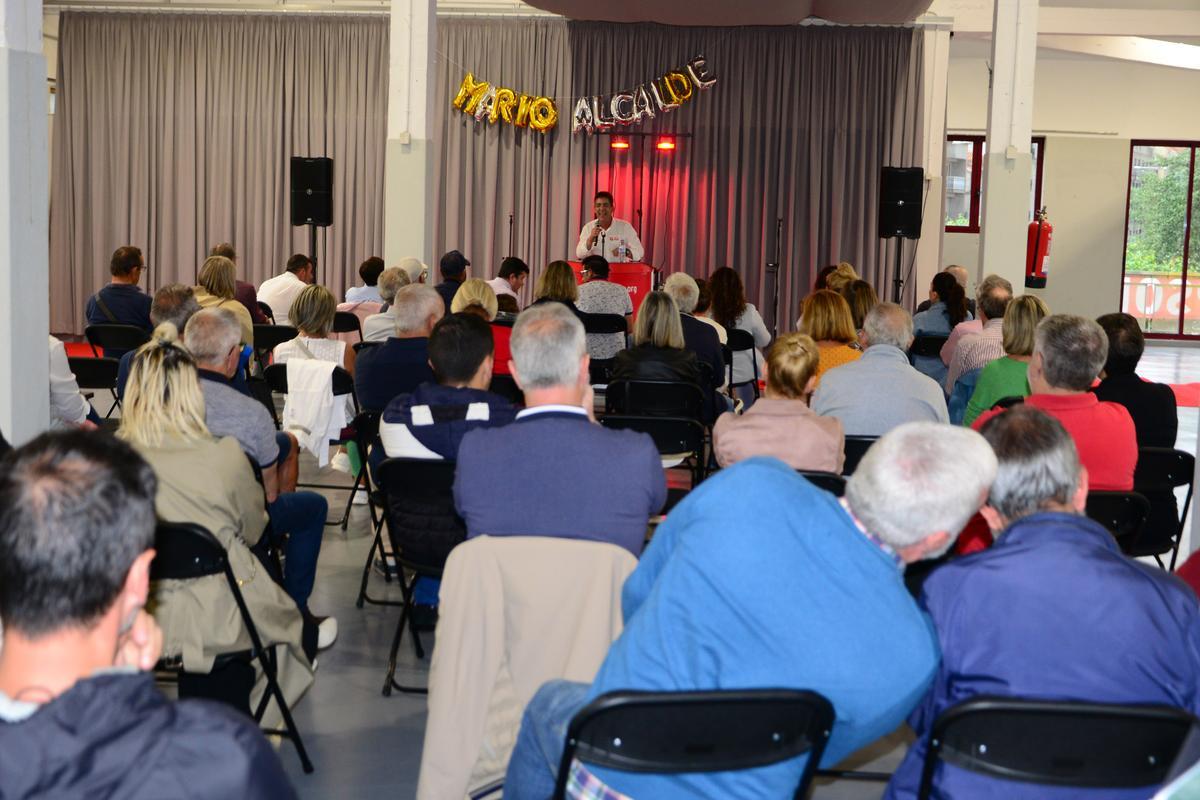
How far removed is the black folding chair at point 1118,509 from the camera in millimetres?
3781

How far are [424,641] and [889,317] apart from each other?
7.48 ft

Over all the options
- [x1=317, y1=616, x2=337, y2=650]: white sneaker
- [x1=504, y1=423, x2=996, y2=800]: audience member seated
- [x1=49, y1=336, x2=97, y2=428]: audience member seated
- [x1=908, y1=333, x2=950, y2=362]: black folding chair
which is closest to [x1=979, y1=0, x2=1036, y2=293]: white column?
[x1=908, y1=333, x2=950, y2=362]: black folding chair

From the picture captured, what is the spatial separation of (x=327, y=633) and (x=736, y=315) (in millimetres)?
4227

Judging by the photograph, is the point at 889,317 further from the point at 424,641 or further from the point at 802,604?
the point at 802,604

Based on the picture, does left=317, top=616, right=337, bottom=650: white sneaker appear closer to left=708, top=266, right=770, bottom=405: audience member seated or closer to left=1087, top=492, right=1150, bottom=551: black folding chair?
left=1087, top=492, right=1150, bottom=551: black folding chair

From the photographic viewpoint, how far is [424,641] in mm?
4637

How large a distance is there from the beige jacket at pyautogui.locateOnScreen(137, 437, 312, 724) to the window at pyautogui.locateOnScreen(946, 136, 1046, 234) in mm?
14442

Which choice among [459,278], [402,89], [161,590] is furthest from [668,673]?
[402,89]

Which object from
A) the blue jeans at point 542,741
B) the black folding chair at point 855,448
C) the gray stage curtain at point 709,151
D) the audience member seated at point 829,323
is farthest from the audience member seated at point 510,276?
the blue jeans at point 542,741

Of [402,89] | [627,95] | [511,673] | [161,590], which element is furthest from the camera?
[627,95]

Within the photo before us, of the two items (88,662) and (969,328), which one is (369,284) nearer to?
(969,328)

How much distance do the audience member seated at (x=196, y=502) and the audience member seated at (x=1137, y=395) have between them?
10.9 feet

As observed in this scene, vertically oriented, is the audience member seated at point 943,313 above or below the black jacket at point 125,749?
above

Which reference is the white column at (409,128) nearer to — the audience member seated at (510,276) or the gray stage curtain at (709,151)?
the audience member seated at (510,276)
